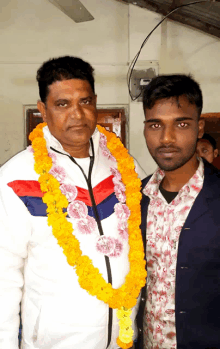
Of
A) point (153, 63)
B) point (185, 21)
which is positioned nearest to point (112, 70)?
point (153, 63)

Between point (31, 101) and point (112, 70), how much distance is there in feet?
4.31

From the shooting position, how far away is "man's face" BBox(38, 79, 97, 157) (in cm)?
142

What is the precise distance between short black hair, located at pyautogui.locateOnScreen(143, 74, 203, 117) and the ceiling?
100 inches

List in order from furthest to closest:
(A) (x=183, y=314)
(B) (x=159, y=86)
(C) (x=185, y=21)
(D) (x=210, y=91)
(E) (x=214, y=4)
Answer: (D) (x=210, y=91) → (C) (x=185, y=21) → (E) (x=214, y=4) → (B) (x=159, y=86) → (A) (x=183, y=314)

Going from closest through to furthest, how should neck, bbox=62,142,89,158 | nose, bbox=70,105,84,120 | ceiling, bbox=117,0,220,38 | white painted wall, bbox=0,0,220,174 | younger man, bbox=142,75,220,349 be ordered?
younger man, bbox=142,75,220,349
nose, bbox=70,105,84,120
neck, bbox=62,142,89,158
ceiling, bbox=117,0,220,38
white painted wall, bbox=0,0,220,174

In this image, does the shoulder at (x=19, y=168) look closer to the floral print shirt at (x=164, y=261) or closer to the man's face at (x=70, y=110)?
the man's face at (x=70, y=110)

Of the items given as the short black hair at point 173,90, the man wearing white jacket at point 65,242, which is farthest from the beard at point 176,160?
the man wearing white jacket at point 65,242

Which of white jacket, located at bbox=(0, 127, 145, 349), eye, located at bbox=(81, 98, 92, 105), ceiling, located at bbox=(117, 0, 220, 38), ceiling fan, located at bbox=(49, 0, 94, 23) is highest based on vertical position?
ceiling, located at bbox=(117, 0, 220, 38)

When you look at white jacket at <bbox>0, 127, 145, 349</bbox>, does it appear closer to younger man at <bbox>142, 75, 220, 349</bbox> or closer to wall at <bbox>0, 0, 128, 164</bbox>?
younger man at <bbox>142, 75, 220, 349</bbox>

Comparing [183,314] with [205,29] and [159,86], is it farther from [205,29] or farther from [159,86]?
[205,29]

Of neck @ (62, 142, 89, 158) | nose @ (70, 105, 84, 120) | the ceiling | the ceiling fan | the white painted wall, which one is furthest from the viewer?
the white painted wall

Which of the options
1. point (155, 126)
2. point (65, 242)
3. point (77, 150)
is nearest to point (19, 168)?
point (77, 150)

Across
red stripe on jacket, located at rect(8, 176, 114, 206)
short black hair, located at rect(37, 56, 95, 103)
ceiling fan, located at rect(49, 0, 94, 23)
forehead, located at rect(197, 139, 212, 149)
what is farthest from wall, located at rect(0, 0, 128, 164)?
red stripe on jacket, located at rect(8, 176, 114, 206)

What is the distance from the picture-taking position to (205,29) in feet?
13.8
